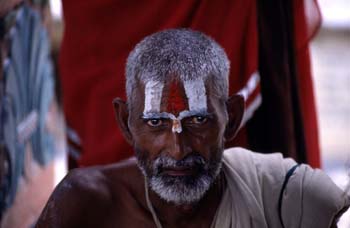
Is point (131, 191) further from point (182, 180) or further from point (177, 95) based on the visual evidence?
point (177, 95)

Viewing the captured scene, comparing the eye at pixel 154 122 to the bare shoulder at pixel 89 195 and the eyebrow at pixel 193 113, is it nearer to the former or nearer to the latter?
the eyebrow at pixel 193 113

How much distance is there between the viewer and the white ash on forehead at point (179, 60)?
2.52m

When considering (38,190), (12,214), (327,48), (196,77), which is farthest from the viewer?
(327,48)

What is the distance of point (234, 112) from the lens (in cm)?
274

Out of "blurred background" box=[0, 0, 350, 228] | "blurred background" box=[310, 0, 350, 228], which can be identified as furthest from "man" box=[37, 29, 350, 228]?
"blurred background" box=[310, 0, 350, 228]

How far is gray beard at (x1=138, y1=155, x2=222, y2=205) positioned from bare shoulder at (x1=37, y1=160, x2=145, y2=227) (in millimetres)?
181

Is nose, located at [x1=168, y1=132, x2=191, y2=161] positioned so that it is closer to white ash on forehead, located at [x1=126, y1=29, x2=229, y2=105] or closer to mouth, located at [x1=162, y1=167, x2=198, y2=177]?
mouth, located at [x1=162, y1=167, x2=198, y2=177]

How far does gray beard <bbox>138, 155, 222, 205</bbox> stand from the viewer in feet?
8.27

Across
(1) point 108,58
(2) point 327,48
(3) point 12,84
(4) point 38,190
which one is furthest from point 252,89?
(2) point 327,48

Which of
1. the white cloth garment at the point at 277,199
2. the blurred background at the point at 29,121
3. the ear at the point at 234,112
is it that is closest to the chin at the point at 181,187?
the white cloth garment at the point at 277,199

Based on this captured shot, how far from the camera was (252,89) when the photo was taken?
3270mm

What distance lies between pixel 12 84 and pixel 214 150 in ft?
5.33

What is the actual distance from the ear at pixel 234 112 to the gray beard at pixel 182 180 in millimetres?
160

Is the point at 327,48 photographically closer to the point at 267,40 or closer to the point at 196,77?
the point at 267,40
